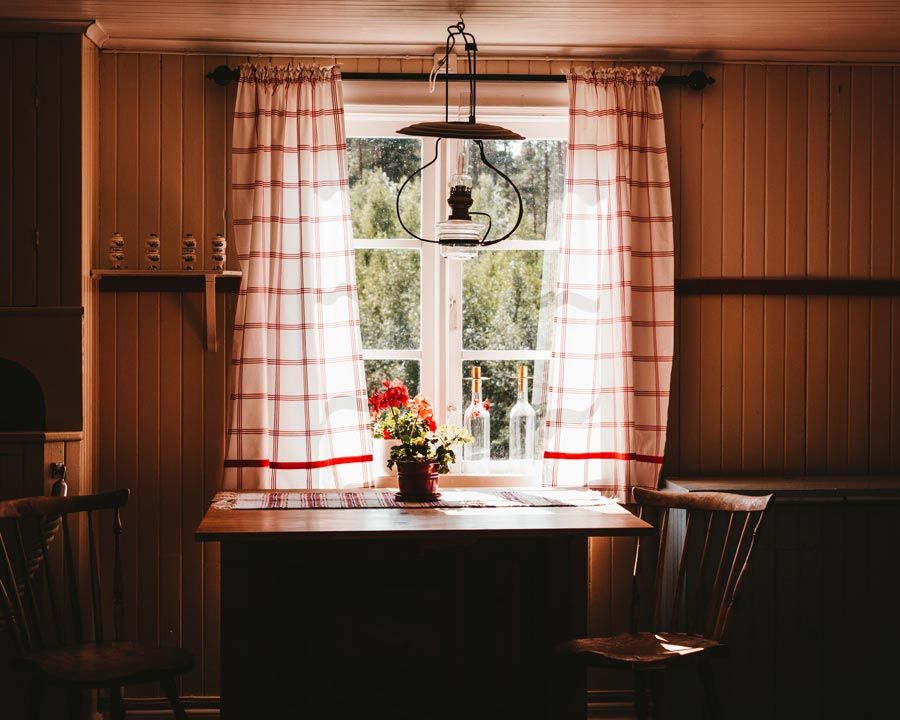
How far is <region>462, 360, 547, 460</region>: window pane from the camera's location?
3520 millimetres

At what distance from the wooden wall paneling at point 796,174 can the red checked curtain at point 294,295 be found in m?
1.75

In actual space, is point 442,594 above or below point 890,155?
below

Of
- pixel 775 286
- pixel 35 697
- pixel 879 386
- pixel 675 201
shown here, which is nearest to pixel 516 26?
pixel 675 201

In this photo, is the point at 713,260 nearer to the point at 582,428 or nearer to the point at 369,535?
the point at 582,428

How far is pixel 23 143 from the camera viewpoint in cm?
317

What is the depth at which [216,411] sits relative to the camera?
338cm

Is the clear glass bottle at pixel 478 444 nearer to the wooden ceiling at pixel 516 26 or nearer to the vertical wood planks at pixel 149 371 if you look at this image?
the vertical wood planks at pixel 149 371

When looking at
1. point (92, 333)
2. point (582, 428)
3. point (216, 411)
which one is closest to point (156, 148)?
point (92, 333)

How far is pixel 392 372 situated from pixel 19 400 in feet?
4.70

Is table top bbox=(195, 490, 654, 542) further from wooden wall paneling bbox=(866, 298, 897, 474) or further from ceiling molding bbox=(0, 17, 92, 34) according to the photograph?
ceiling molding bbox=(0, 17, 92, 34)

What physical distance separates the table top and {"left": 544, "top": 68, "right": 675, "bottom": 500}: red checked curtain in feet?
1.71

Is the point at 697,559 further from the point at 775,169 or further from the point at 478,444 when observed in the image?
the point at 775,169

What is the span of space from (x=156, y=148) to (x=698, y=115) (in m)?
2.13

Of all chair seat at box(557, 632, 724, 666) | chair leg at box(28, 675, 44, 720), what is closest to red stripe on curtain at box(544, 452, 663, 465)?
chair seat at box(557, 632, 724, 666)
